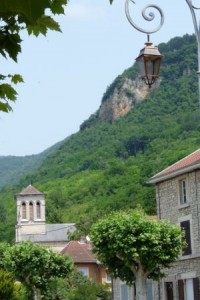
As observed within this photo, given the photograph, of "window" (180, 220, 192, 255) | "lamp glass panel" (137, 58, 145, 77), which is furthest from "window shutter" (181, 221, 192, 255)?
"lamp glass panel" (137, 58, 145, 77)

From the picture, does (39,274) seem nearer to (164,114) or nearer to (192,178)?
(192,178)

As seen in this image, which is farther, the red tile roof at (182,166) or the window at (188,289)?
the red tile roof at (182,166)

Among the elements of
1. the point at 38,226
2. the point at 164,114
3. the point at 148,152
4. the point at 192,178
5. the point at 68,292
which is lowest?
the point at 68,292

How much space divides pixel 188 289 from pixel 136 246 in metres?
3.15

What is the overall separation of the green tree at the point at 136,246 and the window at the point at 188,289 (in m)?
1.25

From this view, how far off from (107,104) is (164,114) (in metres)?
33.5

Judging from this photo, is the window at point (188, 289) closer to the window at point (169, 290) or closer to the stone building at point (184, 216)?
the stone building at point (184, 216)

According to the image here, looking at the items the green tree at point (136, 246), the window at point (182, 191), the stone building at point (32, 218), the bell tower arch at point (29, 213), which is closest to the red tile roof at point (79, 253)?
the window at point (182, 191)

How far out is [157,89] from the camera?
15712cm

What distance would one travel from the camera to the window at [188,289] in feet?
105

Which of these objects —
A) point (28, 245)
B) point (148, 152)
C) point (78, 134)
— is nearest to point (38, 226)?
point (148, 152)

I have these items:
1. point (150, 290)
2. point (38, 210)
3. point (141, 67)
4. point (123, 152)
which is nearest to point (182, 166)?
point (150, 290)

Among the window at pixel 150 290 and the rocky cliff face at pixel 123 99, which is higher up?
the rocky cliff face at pixel 123 99

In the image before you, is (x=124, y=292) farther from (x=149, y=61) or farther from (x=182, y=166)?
(x=149, y=61)
